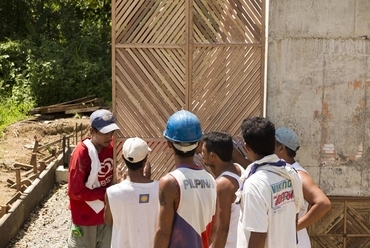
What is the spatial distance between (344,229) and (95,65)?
1512 cm

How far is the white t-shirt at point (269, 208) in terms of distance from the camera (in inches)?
158

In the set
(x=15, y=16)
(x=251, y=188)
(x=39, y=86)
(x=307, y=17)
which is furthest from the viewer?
(x=15, y=16)

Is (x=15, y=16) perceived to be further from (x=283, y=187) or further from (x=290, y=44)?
(x=283, y=187)

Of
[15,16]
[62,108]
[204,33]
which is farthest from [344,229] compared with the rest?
[15,16]

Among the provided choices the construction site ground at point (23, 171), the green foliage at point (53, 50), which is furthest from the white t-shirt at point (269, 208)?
the green foliage at point (53, 50)

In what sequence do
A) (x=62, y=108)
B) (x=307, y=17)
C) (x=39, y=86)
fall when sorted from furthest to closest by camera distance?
(x=39, y=86)
(x=62, y=108)
(x=307, y=17)

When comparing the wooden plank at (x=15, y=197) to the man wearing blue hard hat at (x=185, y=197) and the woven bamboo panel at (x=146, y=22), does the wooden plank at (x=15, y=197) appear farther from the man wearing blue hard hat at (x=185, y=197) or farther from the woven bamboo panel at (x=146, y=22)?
the man wearing blue hard hat at (x=185, y=197)

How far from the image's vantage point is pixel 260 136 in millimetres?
4188

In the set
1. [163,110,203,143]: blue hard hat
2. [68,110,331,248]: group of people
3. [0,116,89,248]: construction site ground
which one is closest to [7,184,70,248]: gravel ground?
[0,116,89,248]: construction site ground

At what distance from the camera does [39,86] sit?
800 inches

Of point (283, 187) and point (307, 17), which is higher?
point (307, 17)

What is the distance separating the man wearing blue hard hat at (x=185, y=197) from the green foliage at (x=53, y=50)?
52.6 feet

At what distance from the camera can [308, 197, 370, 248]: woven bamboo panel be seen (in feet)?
22.4

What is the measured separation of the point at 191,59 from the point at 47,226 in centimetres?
458
